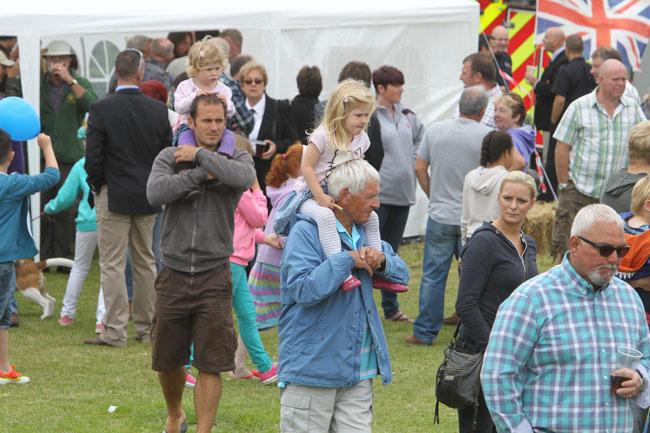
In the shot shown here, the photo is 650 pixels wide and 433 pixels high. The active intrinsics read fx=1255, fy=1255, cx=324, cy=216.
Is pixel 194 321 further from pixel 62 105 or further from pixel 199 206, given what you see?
pixel 62 105

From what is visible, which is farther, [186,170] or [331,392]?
[186,170]

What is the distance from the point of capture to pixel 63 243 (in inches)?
522

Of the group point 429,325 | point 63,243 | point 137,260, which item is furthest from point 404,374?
point 63,243

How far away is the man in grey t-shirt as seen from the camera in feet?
32.2

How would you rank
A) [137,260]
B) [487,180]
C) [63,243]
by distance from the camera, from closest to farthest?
[487,180] → [137,260] → [63,243]

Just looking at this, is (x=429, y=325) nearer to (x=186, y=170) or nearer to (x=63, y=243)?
(x=186, y=170)

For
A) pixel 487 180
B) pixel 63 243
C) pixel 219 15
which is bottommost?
pixel 63 243

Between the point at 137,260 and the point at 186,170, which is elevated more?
the point at 186,170

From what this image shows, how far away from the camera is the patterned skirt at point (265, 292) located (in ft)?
27.8

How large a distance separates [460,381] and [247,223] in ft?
9.62

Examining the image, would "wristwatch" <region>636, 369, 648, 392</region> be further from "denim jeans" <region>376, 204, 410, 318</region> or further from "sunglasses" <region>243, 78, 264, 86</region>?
"sunglasses" <region>243, 78, 264, 86</region>

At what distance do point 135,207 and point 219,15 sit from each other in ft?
10.2

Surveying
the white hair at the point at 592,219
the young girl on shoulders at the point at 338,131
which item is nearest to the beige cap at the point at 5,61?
the young girl on shoulders at the point at 338,131

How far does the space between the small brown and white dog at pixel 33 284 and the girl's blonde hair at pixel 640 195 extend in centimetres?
589
